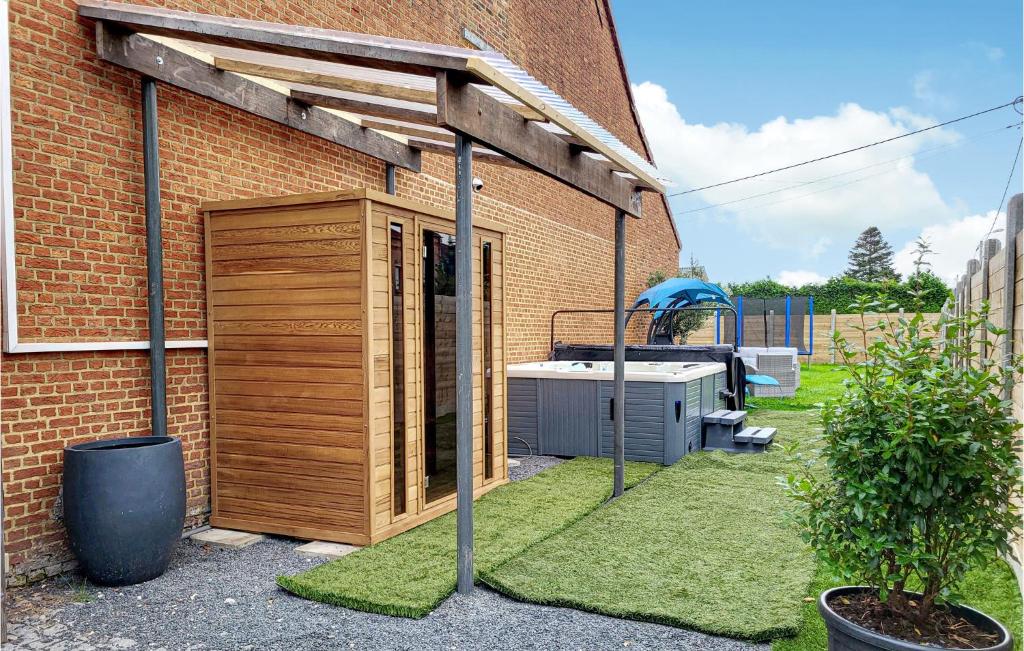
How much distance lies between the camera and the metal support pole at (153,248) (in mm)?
4219

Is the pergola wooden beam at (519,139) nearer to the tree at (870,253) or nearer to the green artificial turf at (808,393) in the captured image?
the green artificial turf at (808,393)

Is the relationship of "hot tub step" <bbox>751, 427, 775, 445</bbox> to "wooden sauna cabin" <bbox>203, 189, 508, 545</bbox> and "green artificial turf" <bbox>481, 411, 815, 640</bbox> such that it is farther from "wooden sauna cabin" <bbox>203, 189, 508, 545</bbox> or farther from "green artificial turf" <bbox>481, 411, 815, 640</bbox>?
"wooden sauna cabin" <bbox>203, 189, 508, 545</bbox>

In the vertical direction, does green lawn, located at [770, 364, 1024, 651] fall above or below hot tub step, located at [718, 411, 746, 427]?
below

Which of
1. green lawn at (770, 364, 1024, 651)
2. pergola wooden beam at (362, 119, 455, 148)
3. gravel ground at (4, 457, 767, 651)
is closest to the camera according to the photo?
green lawn at (770, 364, 1024, 651)

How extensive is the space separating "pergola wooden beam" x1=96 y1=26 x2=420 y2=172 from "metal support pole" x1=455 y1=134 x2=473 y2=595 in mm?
1929

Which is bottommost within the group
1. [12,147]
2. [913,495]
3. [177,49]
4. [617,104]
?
[913,495]

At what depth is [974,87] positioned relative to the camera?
1734 centimetres

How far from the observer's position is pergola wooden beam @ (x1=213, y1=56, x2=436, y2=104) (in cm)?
418

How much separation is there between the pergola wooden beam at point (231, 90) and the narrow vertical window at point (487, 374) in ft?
4.52

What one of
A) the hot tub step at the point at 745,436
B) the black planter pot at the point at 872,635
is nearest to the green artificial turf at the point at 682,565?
the black planter pot at the point at 872,635

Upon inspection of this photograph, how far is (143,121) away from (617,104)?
1018 cm

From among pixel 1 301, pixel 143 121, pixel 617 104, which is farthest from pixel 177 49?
pixel 617 104

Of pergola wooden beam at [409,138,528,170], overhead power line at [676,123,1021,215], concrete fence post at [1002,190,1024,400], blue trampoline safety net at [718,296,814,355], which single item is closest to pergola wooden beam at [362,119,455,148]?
pergola wooden beam at [409,138,528,170]

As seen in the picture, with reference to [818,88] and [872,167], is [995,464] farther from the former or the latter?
[872,167]
